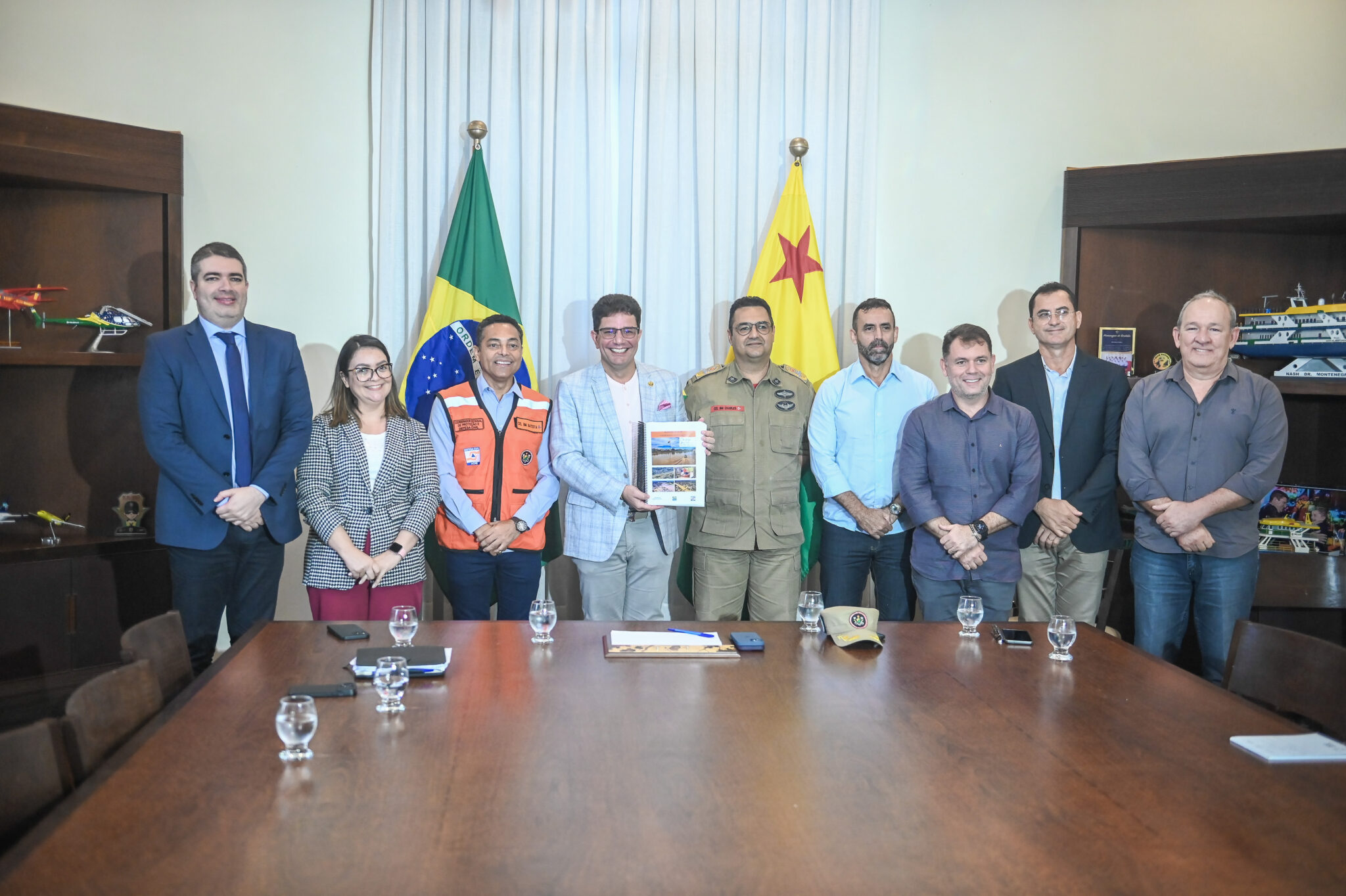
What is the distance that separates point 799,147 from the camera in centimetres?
493

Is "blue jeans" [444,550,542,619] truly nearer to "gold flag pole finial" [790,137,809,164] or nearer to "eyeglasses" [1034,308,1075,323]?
"eyeglasses" [1034,308,1075,323]

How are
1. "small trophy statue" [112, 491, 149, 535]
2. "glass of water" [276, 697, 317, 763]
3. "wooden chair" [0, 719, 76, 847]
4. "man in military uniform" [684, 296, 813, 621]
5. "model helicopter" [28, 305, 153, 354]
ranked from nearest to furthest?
"wooden chair" [0, 719, 76, 847], "glass of water" [276, 697, 317, 763], "man in military uniform" [684, 296, 813, 621], "model helicopter" [28, 305, 153, 354], "small trophy statue" [112, 491, 149, 535]

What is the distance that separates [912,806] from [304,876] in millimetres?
897

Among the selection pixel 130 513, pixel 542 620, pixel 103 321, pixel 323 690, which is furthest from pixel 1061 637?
pixel 103 321

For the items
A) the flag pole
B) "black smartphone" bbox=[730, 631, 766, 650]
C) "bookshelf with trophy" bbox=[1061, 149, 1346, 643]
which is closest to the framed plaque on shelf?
"bookshelf with trophy" bbox=[1061, 149, 1346, 643]

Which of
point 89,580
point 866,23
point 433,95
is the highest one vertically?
point 866,23

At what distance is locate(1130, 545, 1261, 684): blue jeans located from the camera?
3.43 metres

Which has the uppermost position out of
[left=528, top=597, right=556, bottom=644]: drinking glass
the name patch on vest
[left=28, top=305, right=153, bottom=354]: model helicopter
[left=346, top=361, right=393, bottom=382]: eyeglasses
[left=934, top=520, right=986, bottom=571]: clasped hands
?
[left=28, top=305, right=153, bottom=354]: model helicopter

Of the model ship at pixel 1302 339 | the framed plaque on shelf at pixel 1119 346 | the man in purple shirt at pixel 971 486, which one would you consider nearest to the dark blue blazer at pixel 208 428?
the man in purple shirt at pixel 971 486

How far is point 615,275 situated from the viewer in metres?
5.04

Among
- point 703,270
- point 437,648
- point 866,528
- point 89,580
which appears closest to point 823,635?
point 437,648

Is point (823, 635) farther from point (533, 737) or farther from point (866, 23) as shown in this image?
point (866, 23)

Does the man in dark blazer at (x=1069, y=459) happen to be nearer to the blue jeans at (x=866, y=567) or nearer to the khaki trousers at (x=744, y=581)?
the blue jeans at (x=866, y=567)

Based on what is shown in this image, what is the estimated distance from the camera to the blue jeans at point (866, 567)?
4031 millimetres
